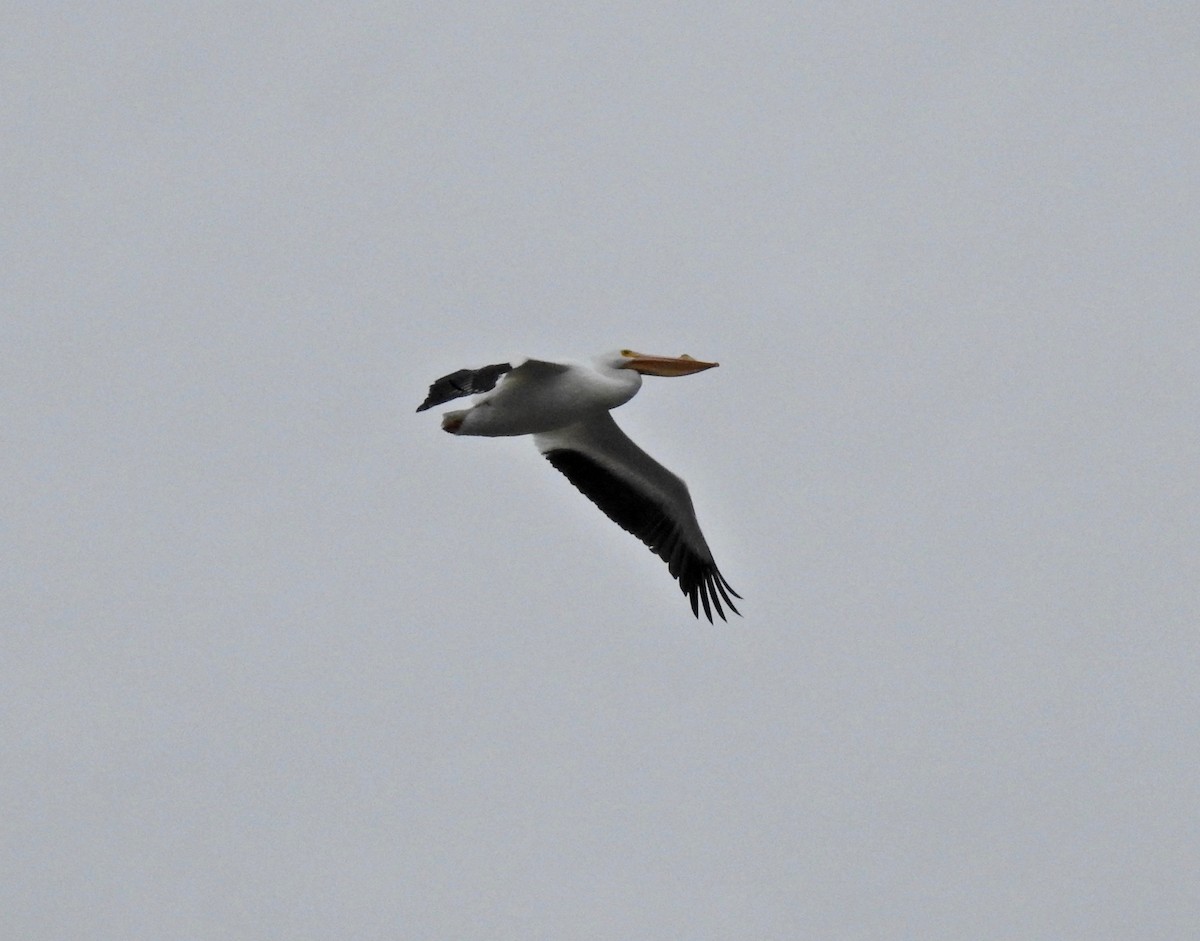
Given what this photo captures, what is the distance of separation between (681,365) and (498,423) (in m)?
1.46

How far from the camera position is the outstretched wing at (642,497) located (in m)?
14.1

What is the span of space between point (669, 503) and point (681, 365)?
1558 millimetres

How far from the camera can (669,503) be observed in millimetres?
14344

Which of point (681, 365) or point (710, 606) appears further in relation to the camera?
point (710, 606)

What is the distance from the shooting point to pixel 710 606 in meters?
14.6

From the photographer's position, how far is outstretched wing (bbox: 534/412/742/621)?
46.2 feet

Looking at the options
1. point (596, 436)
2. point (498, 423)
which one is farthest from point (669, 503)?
point (498, 423)

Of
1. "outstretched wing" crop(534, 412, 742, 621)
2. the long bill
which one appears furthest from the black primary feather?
the long bill

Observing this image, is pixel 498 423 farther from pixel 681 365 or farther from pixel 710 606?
pixel 710 606

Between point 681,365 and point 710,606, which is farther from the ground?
point 681,365

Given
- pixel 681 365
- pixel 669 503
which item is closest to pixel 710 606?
pixel 669 503

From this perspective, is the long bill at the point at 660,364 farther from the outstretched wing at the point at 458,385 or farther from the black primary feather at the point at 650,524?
the outstretched wing at the point at 458,385

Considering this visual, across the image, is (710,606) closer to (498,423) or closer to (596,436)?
(596,436)

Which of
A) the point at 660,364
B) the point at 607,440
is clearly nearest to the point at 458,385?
the point at 660,364
